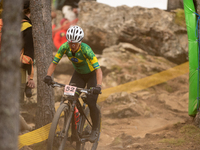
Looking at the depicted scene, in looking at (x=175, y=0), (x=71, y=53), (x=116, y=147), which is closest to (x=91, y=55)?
(x=71, y=53)

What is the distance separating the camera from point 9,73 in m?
1.84

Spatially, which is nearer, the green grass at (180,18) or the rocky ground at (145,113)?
the rocky ground at (145,113)

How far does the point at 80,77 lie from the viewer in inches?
192

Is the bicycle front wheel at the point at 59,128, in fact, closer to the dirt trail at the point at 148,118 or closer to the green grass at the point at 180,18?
the dirt trail at the point at 148,118

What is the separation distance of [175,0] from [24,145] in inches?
566

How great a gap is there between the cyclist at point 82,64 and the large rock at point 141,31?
959 cm

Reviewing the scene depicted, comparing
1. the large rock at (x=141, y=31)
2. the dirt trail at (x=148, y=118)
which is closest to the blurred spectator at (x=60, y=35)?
the large rock at (x=141, y=31)

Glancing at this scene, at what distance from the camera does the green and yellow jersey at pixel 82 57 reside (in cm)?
439

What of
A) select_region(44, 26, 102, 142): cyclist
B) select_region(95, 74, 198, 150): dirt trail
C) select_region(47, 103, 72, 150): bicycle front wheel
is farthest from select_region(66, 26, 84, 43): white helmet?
select_region(95, 74, 198, 150): dirt trail

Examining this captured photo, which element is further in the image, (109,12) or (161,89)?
(109,12)

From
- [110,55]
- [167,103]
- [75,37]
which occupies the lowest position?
[167,103]

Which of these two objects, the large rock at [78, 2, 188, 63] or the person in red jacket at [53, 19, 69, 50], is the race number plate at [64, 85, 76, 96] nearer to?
the large rock at [78, 2, 188, 63]

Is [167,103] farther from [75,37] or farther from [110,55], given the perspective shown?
[75,37]

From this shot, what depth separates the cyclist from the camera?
13.9 ft
